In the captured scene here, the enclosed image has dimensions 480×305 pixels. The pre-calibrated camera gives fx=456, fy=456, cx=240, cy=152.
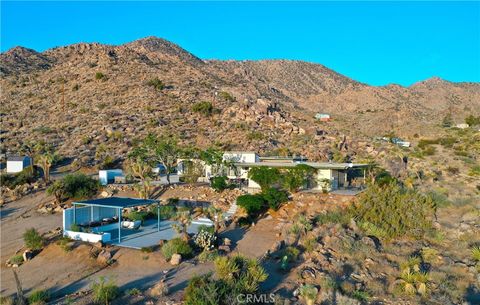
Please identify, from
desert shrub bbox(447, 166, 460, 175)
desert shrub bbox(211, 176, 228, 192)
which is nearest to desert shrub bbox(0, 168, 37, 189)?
desert shrub bbox(211, 176, 228, 192)

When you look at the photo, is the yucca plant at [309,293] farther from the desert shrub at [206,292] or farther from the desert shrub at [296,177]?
the desert shrub at [296,177]

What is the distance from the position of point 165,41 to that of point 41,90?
51529 millimetres

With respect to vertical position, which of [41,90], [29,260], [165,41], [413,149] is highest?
[165,41]

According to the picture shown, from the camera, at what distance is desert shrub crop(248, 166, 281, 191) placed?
102 feet

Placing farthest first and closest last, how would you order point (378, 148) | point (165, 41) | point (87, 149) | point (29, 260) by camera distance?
point (165, 41) < point (378, 148) < point (87, 149) < point (29, 260)

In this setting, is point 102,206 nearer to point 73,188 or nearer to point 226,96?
point 73,188

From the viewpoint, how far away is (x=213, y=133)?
2266 inches

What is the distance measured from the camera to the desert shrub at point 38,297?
14785mm

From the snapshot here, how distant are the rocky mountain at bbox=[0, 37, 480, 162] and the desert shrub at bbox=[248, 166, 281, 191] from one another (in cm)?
1753

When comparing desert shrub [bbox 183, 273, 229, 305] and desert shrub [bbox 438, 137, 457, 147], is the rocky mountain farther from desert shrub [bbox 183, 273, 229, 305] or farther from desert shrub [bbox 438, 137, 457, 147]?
desert shrub [bbox 183, 273, 229, 305]

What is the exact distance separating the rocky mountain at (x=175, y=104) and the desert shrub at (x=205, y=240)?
27.7m

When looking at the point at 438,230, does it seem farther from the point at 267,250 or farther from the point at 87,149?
the point at 87,149

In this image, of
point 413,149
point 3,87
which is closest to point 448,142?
point 413,149

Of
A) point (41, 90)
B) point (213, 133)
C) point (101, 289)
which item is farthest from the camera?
point (41, 90)
